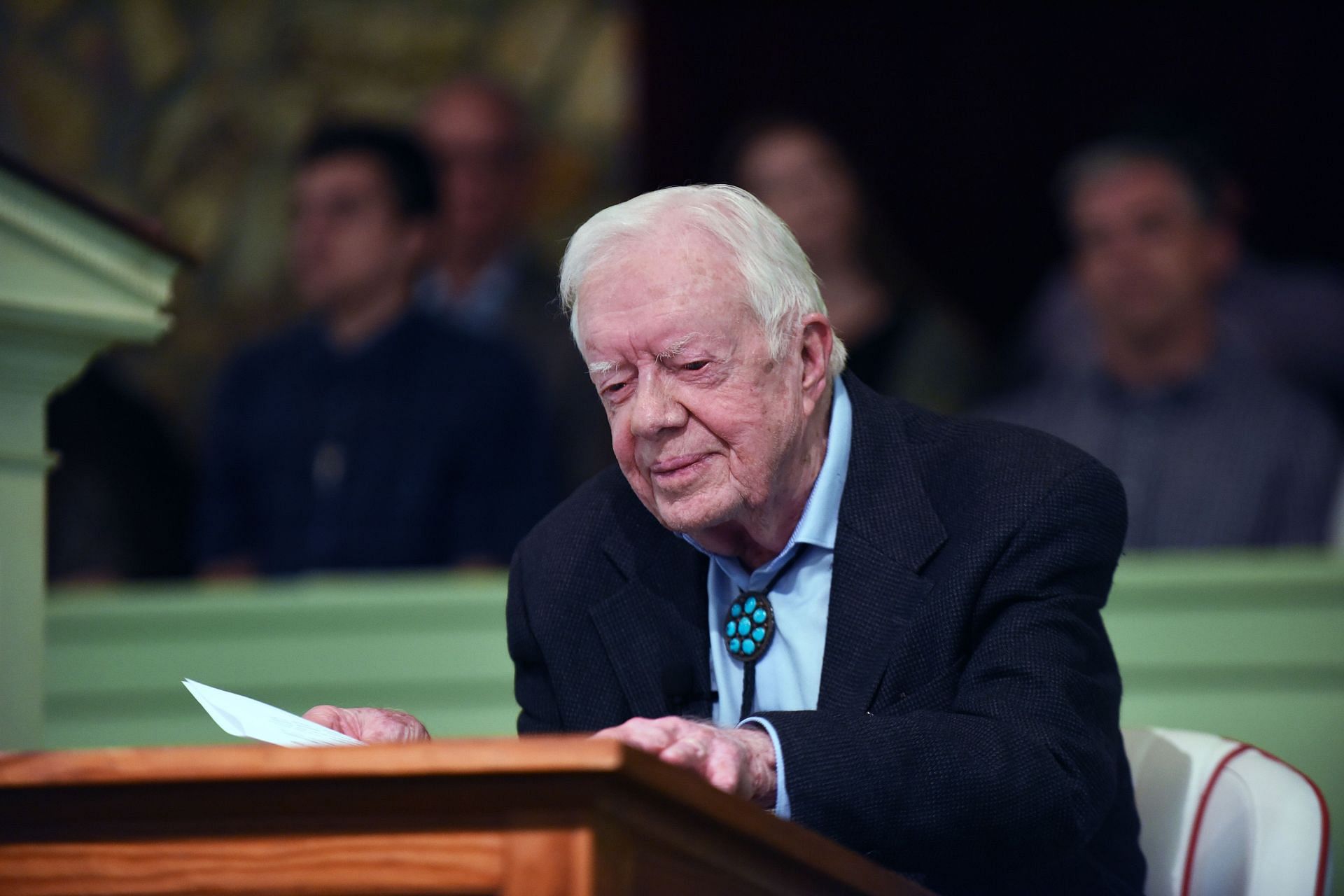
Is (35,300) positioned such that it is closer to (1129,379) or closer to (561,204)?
(1129,379)

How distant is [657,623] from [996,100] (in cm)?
316

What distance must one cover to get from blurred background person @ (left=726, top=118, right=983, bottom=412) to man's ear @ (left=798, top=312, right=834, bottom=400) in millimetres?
2264

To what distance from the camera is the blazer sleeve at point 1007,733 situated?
156cm

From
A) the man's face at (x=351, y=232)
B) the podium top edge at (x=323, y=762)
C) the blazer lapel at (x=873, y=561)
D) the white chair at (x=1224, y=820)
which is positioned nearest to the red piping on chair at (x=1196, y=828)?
the white chair at (x=1224, y=820)

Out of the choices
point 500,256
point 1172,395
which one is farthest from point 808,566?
Result: point 500,256

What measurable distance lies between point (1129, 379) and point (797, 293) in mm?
2385

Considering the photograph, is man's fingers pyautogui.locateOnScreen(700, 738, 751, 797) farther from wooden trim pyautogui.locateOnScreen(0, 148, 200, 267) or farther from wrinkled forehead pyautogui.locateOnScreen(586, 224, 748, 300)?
wooden trim pyautogui.locateOnScreen(0, 148, 200, 267)

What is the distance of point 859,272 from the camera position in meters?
4.55

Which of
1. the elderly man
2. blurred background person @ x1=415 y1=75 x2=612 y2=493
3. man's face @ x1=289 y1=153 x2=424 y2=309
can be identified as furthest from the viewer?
blurred background person @ x1=415 y1=75 x2=612 y2=493

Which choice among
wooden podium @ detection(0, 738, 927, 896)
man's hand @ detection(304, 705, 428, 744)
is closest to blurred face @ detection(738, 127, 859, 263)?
man's hand @ detection(304, 705, 428, 744)

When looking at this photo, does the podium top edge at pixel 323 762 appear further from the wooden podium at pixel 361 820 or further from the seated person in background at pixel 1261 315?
the seated person in background at pixel 1261 315

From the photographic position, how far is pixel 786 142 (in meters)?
4.68

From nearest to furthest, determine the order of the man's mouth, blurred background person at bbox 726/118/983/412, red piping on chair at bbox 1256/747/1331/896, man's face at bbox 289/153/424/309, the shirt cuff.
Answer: the shirt cuff, red piping on chair at bbox 1256/747/1331/896, the man's mouth, blurred background person at bbox 726/118/983/412, man's face at bbox 289/153/424/309

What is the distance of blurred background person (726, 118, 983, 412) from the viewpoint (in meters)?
4.42
